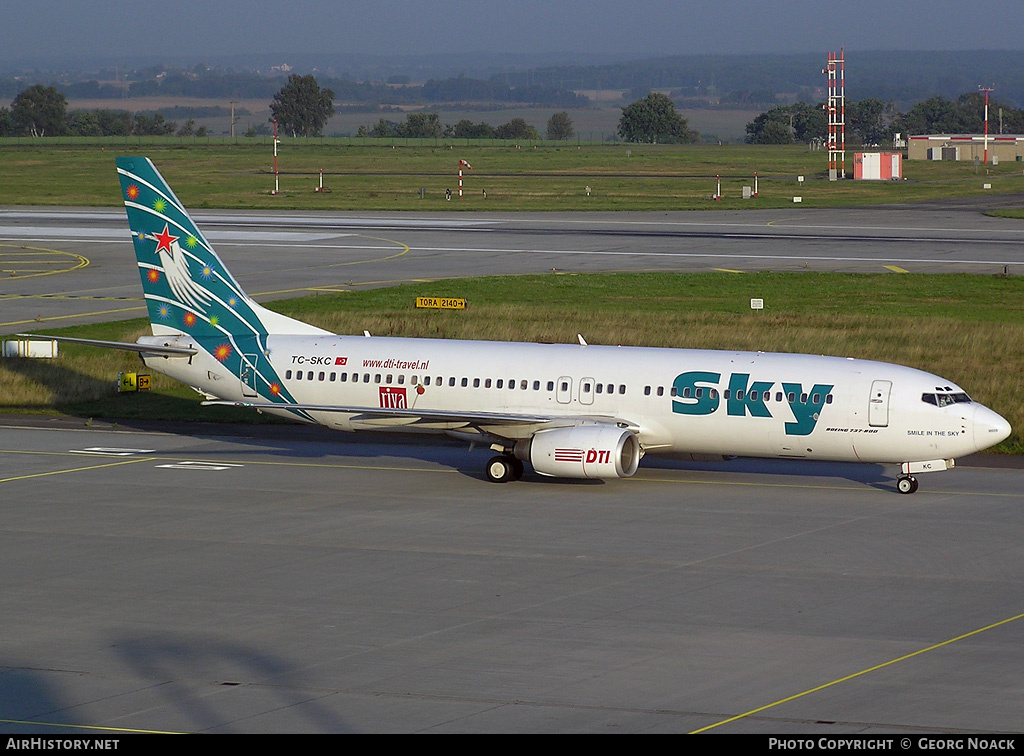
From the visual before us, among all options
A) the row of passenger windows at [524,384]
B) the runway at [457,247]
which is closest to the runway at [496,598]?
the row of passenger windows at [524,384]

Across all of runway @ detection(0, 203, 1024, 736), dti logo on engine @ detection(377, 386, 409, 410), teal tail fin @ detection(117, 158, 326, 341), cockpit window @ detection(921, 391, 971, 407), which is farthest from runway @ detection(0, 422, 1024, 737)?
teal tail fin @ detection(117, 158, 326, 341)

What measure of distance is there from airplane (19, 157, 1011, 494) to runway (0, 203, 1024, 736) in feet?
4.83

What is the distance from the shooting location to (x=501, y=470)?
41.9 meters

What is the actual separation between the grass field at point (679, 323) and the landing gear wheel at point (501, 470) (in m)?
13.9

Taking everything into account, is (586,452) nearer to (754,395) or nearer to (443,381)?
(754,395)

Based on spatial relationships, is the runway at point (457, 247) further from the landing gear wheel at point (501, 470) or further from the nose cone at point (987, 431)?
the nose cone at point (987, 431)

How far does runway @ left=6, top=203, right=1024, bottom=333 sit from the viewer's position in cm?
8450

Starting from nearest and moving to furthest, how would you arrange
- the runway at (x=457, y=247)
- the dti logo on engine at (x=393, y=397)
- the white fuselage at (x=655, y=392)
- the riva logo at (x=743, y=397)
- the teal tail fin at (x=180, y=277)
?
the white fuselage at (x=655, y=392), the riva logo at (x=743, y=397), the dti logo on engine at (x=393, y=397), the teal tail fin at (x=180, y=277), the runway at (x=457, y=247)

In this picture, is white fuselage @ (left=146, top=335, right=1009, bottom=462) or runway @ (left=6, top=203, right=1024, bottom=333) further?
runway @ (left=6, top=203, right=1024, bottom=333)

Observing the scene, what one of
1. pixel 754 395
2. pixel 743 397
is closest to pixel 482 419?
pixel 743 397

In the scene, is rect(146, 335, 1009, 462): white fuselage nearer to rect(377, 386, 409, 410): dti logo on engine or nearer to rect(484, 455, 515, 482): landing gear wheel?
rect(377, 386, 409, 410): dti logo on engine

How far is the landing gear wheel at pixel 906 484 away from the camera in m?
40.1

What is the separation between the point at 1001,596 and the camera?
29734 millimetres
